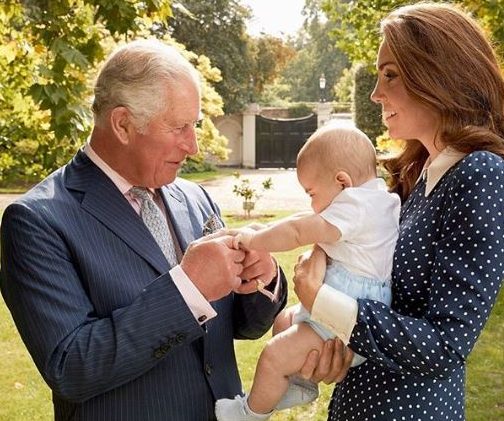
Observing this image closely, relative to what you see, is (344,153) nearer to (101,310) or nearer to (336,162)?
(336,162)

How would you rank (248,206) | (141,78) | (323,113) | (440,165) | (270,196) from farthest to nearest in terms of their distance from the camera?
(323,113) → (270,196) → (248,206) → (141,78) → (440,165)

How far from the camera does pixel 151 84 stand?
7.59 feet

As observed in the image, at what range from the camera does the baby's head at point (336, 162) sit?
2104mm

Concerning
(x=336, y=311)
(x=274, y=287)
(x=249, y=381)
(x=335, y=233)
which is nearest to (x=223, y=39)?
(x=249, y=381)

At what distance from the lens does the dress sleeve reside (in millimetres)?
1832

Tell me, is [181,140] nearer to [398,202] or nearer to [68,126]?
[398,202]

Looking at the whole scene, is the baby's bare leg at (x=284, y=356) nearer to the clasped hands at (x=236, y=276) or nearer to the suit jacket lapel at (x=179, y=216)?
the clasped hands at (x=236, y=276)

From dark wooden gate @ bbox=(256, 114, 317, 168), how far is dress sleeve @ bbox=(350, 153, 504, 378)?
88.6 feet

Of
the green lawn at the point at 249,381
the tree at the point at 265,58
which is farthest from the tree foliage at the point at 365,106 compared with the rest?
the tree at the point at 265,58

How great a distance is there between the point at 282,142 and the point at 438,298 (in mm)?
27400

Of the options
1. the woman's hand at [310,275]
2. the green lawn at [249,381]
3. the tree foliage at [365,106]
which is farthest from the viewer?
the tree foliage at [365,106]

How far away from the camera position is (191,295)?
6.91ft

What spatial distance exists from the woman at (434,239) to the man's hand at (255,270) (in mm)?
225

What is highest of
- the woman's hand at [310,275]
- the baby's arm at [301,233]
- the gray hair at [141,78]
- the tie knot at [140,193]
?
the gray hair at [141,78]
